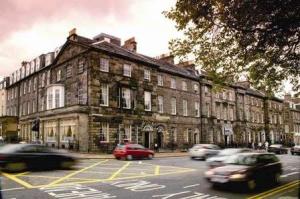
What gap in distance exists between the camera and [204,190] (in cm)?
1356

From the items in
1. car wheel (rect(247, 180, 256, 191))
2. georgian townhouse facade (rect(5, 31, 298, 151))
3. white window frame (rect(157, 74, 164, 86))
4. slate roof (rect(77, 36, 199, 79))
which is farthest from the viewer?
white window frame (rect(157, 74, 164, 86))

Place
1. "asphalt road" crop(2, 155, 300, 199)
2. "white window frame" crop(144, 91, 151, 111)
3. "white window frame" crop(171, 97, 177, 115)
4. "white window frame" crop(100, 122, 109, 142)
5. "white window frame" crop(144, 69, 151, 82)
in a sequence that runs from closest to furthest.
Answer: "asphalt road" crop(2, 155, 300, 199) → "white window frame" crop(100, 122, 109, 142) → "white window frame" crop(144, 91, 151, 111) → "white window frame" crop(144, 69, 151, 82) → "white window frame" crop(171, 97, 177, 115)

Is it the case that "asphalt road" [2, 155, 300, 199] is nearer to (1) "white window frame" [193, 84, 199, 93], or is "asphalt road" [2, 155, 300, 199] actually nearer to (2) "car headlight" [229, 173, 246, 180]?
(2) "car headlight" [229, 173, 246, 180]

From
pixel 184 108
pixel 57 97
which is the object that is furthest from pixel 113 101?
pixel 184 108

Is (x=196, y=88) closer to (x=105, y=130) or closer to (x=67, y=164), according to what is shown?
(x=105, y=130)

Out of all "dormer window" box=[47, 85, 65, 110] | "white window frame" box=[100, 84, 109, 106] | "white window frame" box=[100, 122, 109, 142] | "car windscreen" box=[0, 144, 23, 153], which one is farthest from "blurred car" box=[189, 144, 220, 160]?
"dormer window" box=[47, 85, 65, 110]

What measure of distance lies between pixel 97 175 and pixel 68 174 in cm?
141

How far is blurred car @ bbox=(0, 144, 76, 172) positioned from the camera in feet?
54.3

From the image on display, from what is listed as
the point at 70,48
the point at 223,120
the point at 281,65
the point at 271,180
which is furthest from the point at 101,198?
the point at 223,120

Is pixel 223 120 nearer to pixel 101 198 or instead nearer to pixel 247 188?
pixel 247 188

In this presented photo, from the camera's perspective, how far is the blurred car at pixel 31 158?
16561 millimetres

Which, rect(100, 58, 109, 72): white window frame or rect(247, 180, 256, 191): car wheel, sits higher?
rect(100, 58, 109, 72): white window frame

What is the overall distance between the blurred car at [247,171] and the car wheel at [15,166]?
9.07 meters

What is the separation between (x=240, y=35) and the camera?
582 inches
